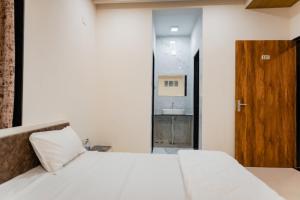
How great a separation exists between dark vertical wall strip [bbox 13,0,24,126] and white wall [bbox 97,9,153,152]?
6.25 feet

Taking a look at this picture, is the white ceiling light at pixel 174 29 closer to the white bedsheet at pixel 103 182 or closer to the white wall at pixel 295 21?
the white wall at pixel 295 21

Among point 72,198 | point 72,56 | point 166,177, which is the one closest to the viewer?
point 72,198

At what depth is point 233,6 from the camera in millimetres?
3574

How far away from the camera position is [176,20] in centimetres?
456

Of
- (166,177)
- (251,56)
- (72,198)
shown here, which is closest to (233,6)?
(251,56)

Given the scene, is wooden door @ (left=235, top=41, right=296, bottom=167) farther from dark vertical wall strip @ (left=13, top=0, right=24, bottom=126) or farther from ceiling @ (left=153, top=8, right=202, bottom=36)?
dark vertical wall strip @ (left=13, top=0, right=24, bottom=126)

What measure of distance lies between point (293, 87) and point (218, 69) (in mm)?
1162

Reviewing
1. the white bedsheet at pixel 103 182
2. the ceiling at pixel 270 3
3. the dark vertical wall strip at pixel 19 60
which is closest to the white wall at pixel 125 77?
the ceiling at pixel 270 3

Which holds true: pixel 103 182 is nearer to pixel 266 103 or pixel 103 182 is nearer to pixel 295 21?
pixel 266 103

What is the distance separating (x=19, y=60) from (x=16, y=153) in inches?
30.8

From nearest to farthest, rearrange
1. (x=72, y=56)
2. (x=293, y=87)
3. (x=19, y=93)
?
(x=19, y=93) < (x=72, y=56) < (x=293, y=87)

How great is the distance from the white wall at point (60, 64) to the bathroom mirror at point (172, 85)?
2.34 meters

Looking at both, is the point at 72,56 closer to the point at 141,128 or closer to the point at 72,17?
the point at 72,17

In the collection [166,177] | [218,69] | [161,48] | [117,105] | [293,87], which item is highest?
[161,48]
